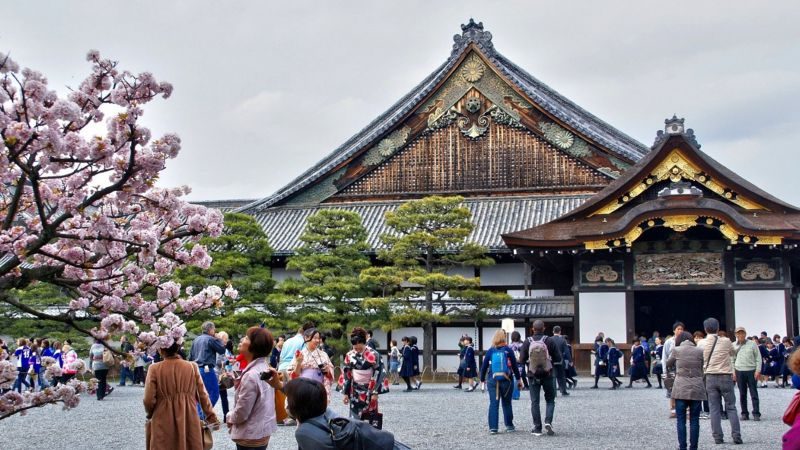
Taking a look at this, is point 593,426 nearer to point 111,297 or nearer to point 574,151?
point 111,297

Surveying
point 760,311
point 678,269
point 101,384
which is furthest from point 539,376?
point 760,311

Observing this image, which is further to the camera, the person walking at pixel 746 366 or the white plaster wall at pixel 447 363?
the white plaster wall at pixel 447 363

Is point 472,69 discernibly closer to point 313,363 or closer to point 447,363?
point 447,363

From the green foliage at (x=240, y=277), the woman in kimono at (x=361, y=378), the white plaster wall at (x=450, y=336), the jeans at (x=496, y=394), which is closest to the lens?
the woman in kimono at (x=361, y=378)

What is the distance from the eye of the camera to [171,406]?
24.8 feet

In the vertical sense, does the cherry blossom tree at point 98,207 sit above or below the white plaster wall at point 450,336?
above

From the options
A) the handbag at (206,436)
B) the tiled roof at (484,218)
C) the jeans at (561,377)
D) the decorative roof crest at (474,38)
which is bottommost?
the jeans at (561,377)

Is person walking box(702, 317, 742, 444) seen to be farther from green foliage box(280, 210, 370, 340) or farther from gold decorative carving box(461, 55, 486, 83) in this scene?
gold decorative carving box(461, 55, 486, 83)

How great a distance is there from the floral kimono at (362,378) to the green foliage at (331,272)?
47.5 ft

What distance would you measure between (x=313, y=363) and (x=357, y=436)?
274 inches

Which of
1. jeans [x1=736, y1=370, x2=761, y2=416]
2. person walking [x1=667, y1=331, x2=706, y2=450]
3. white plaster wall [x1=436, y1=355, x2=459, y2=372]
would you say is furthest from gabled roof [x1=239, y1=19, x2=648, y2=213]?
person walking [x1=667, y1=331, x2=706, y2=450]

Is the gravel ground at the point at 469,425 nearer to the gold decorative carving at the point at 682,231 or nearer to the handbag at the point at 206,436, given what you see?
the handbag at the point at 206,436

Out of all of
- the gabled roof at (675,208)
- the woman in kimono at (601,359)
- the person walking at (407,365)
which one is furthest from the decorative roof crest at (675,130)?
the person walking at (407,365)

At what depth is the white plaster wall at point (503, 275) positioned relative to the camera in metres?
29.0
